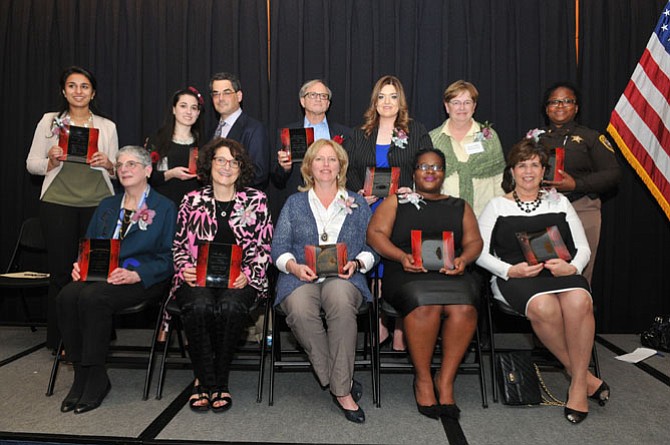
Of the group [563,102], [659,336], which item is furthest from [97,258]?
[659,336]

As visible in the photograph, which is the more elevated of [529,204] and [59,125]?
[59,125]

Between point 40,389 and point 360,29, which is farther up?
point 360,29

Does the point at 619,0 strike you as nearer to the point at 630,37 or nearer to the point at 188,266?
the point at 630,37

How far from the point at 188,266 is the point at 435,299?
4.60 feet

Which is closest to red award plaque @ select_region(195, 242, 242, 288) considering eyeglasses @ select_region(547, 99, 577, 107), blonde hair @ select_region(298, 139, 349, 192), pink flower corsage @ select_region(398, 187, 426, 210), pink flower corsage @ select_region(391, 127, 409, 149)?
blonde hair @ select_region(298, 139, 349, 192)

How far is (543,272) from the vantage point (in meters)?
3.15

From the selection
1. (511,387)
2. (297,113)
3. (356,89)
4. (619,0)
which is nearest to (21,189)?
(297,113)

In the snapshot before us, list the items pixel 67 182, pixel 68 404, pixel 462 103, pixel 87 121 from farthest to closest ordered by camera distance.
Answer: pixel 87 121, pixel 67 182, pixel 462 103, pixel 68 404

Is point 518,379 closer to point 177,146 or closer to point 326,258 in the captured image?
point 326,258

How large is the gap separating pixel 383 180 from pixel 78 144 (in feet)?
6.55

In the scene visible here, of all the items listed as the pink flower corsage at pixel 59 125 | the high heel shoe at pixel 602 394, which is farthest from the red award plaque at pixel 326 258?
the pink flower corsage at pixel 59 125

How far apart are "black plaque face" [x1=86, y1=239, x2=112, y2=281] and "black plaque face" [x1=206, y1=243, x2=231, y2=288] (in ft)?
1.96

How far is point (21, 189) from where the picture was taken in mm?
4922

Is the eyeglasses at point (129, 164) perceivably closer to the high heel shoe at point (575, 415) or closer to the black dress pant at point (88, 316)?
the black dress pant at point (88, 316)
